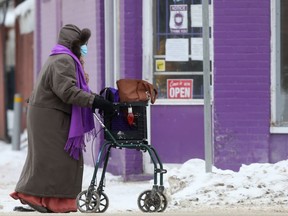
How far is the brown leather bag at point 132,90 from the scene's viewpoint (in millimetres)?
8102

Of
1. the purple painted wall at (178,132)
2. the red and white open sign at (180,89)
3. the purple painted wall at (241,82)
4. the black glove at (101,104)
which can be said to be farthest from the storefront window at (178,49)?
the black glove at (101,104)

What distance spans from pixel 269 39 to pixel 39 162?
3719 millimetres

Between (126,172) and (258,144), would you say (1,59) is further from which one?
(258,144)

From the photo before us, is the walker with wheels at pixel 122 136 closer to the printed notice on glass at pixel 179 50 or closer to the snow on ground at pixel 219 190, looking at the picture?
the snow on ground at pixel 219 190

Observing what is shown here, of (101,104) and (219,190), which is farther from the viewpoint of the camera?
(219,190)

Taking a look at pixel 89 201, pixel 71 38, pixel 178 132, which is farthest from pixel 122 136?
pixel 178 132

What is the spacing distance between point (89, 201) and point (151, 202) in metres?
0.57

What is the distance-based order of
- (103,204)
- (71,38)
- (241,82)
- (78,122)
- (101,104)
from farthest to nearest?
(241,82)
(103,204)
(71,38)
(78,122)
(101,104)

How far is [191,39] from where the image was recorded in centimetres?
1142

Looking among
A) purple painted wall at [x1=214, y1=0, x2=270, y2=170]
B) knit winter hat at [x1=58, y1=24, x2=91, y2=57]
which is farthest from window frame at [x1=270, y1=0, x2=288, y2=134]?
knit winter hat at [x1=58, y1=24, x2=91, y2=57]

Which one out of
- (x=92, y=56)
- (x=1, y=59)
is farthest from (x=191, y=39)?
(x=1, y=59)

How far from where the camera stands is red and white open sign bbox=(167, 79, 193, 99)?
451 inches

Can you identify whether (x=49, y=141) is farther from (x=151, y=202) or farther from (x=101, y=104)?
(x=151, y=202)

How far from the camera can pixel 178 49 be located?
11.4 metres
